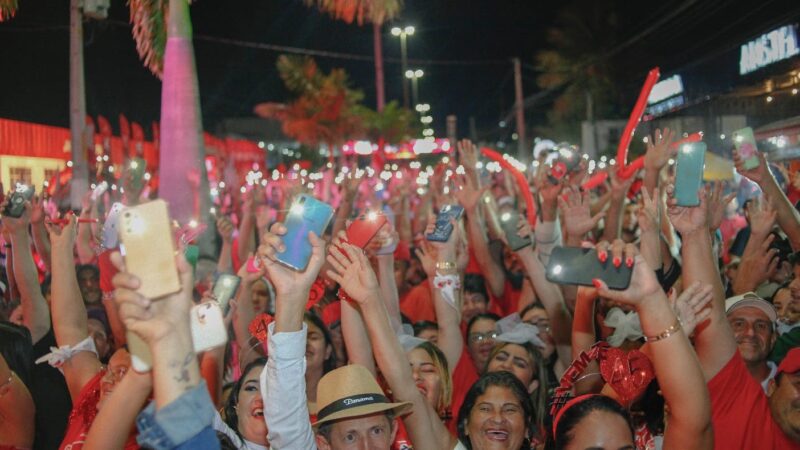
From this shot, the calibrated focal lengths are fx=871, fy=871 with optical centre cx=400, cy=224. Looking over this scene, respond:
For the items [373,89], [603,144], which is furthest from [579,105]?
[373,89]

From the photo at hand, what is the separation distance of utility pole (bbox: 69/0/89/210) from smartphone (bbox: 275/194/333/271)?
438 inches

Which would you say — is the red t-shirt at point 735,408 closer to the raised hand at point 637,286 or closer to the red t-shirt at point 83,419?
the raised hand at point 637,286

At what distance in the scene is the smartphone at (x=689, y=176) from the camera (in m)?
3.60

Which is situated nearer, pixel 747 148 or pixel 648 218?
pixel 648 218

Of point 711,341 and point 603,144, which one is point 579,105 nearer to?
point 603,144

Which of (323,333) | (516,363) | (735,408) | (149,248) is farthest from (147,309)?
(516,363)

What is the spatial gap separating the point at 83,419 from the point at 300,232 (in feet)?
4.30

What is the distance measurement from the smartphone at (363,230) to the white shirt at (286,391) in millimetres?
735

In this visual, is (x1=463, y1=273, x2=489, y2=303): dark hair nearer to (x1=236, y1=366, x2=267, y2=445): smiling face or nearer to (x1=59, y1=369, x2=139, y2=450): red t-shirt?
(x1=236, y1=366, x2=267, y2=445): smiling face

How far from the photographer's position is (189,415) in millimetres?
2084

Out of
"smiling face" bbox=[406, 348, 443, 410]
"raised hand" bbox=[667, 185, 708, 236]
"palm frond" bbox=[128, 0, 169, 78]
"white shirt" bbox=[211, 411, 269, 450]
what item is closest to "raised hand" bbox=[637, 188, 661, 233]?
"raised hand" bbox=[667, 185, 708, 236]

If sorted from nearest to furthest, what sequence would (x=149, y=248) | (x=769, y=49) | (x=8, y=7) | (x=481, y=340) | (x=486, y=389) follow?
1. (x=149, y=248)
2. (x=486, y=389)
3. (x=481, y=340)
4. (x=8, y=7)
5. (x=769, y=49)

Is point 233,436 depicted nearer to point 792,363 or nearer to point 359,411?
point 359,411

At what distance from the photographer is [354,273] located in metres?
3.62
